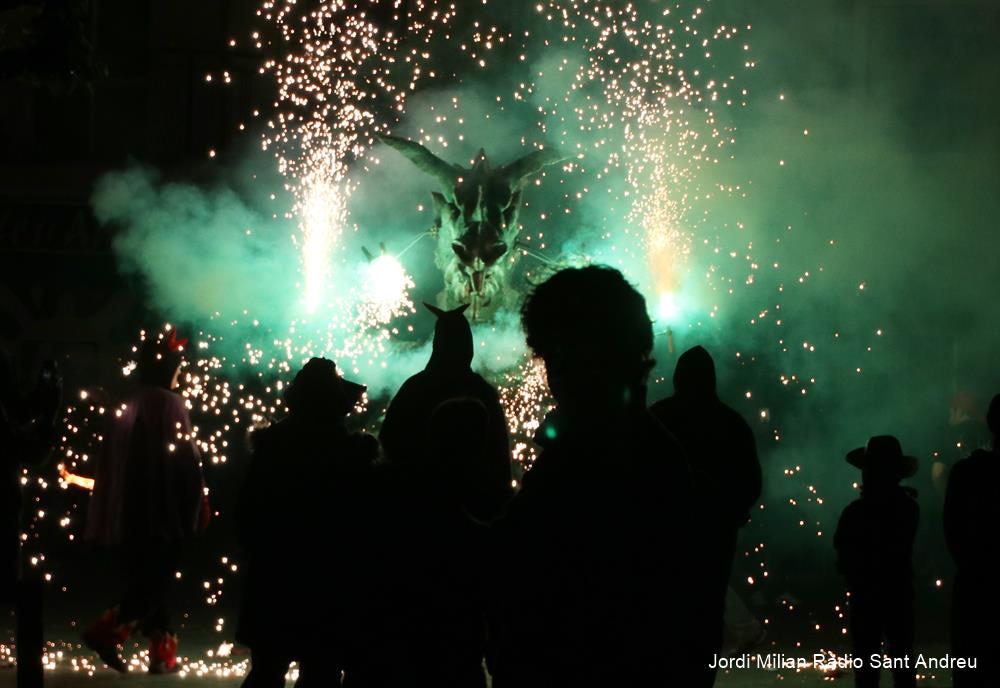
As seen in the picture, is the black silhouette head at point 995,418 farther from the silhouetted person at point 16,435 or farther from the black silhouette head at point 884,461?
the silhouetted person at point 16,435

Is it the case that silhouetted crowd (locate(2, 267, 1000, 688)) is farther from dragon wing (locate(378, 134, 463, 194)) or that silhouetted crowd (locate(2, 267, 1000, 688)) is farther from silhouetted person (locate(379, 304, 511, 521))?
dragon wing (locate(378, 134, 463, 194))

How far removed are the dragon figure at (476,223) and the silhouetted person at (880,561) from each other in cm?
441

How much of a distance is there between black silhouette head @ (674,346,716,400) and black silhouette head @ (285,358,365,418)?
1.30 metres

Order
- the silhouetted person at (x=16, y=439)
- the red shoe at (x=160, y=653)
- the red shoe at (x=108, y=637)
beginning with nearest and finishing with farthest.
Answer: the silhouetted person at (x=16, y=439)
the red shoe at (x=108, y=637)
the red shoe at (x=160, y=653)

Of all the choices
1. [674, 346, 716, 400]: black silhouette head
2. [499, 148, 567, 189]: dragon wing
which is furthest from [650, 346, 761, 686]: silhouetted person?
[499, 148, 567, 189]: dragon wing

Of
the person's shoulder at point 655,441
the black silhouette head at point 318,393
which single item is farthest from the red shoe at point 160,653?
the person's shoulder at point 655,441

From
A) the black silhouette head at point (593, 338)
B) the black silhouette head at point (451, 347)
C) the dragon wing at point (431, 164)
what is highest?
the dragon wing at point (431, 164)

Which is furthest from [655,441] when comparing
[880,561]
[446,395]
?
[880,561]

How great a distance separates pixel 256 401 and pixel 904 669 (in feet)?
24.9

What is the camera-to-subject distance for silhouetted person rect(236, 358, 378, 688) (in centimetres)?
468

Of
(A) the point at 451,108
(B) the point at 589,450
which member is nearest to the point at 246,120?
(A) the point at 451,108

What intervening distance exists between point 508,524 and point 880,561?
13.7 ft

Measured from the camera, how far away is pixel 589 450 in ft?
7.73

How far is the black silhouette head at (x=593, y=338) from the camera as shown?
2.44 metres
